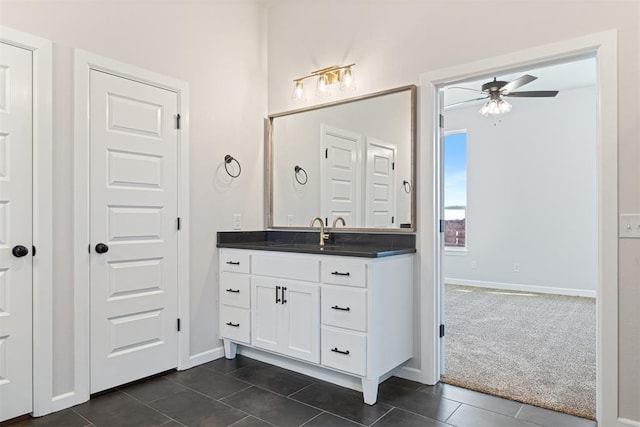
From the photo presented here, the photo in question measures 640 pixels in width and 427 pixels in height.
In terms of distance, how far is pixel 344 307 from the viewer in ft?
8.08

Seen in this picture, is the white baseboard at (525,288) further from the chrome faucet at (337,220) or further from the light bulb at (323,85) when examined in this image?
the light bulb at (323,85)

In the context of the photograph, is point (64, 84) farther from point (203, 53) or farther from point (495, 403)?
point (495, 403)

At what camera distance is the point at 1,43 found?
211 centimetres

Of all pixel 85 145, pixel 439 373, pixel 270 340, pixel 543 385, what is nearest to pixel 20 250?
pixel 85 145

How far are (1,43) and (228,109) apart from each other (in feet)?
4.94

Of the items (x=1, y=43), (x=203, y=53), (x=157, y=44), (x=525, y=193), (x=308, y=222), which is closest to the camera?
(x=1, y=43)

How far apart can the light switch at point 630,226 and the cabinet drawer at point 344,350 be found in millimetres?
1470

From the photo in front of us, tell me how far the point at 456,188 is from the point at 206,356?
16.8ft

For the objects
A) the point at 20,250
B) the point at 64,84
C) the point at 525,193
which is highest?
the point at 64,84

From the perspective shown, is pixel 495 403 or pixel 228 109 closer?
pixel 495 403

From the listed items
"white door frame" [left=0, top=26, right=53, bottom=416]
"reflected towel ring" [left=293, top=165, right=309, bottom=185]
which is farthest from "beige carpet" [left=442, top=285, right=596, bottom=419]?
"white door frame" [left=0, top=26, right=53, bottom=416]

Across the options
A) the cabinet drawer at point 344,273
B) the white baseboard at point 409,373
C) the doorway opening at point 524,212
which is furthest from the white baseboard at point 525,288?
the cabinet drawer at point 344,273

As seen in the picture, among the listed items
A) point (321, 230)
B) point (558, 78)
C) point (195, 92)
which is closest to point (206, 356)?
point (321, 230)

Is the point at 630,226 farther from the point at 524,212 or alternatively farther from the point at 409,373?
the point at 524,212
